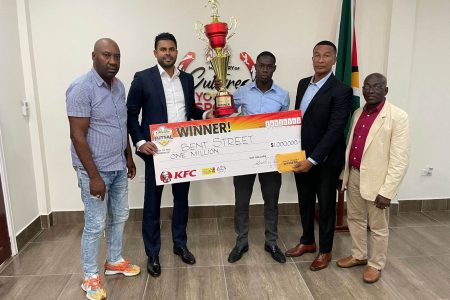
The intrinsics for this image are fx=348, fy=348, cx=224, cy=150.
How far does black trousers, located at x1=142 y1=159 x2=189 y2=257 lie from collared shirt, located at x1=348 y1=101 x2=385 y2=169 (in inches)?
48.3

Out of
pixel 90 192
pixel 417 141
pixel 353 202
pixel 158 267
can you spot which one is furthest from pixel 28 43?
pixel 417 141

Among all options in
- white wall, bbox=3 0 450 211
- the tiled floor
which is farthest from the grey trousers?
white wall, bbox=3 0 450 211

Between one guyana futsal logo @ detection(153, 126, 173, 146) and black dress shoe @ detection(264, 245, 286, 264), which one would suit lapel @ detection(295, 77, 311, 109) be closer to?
one guyana futsal logo @ detection(153, 126, 173, 146)

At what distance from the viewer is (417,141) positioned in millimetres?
3645

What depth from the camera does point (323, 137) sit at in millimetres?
2424

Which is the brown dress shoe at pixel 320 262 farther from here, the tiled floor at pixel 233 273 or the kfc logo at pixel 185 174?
the kfc logo at pixel 185 174

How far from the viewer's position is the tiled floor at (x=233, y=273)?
233 cm

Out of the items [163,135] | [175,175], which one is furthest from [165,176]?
[163,135]

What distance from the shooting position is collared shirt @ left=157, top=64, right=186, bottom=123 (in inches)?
95.7

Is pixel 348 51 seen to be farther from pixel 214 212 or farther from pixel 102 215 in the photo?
pixel 102 215

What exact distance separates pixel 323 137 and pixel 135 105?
1.32m

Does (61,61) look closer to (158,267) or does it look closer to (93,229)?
(93,229)

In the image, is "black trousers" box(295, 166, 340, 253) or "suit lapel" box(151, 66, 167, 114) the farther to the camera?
"black trousers" box(295, 166, 340, 253)

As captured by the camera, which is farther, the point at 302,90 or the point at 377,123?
the point at 302,90
